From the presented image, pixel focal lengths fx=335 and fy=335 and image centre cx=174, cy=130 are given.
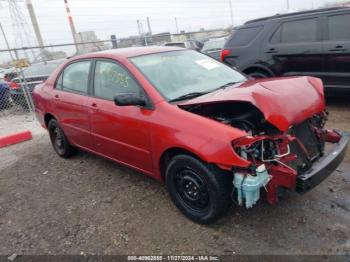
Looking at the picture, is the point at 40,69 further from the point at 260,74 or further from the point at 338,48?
the point at 338,48

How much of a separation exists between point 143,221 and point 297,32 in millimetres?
4910

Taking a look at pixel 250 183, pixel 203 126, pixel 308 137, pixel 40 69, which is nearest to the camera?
pixel 250 183

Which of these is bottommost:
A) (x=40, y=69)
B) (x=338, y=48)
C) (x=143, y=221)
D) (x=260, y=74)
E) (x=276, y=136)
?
(x=143, y=221)

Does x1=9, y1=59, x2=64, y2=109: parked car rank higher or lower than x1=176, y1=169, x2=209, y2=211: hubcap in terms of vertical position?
higher

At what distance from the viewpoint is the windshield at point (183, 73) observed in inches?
143

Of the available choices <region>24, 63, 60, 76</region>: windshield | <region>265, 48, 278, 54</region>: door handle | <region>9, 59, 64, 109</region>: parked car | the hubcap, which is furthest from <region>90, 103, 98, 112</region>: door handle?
<region>24, 63, 60, 76</region>: windshield

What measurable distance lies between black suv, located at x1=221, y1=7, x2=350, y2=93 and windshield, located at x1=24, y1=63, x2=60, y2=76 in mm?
5546

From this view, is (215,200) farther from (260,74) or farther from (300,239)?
(260,74)

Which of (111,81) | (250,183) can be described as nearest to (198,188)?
(250,183)

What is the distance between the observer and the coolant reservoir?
2.77 meters

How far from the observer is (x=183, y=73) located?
389 centimetres

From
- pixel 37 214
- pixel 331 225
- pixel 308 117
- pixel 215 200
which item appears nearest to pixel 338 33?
pixel 308 117

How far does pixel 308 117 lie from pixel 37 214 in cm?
316

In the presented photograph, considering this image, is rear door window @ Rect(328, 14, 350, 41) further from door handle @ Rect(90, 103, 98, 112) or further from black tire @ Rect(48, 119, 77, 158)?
black tire @ Rect(48, 119, 77, 158)
